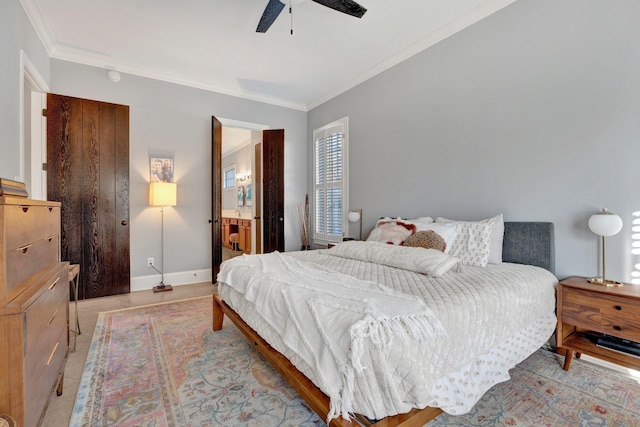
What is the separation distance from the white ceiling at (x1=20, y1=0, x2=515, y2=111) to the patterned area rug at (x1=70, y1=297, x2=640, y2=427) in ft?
9.00

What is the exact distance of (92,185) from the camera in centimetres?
344

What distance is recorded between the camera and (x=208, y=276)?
4363mm

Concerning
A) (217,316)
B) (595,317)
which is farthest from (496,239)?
(217,316)

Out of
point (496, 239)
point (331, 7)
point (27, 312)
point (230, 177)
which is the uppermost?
point (331, 7)

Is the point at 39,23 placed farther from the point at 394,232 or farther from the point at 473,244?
the point at 473,244

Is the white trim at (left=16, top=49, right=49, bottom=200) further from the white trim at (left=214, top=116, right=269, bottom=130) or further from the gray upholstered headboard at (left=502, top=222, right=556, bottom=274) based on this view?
the gray upholstered headboard at (left=502, top=222, right=556, bottom=274)

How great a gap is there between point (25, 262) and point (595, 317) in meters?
2.97

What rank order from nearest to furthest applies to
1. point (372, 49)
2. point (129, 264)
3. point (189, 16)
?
point (189, 16), point (372, 49), point (129, 264)

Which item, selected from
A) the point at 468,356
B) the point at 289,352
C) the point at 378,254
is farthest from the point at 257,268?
the point at 468,356

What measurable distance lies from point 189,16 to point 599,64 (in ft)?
11.1

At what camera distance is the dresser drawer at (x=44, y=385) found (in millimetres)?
987

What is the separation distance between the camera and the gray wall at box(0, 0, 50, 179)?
2125mm

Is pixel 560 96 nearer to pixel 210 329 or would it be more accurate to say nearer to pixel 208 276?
pixel 210 329

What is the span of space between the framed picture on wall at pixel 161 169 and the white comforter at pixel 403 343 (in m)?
2.78
